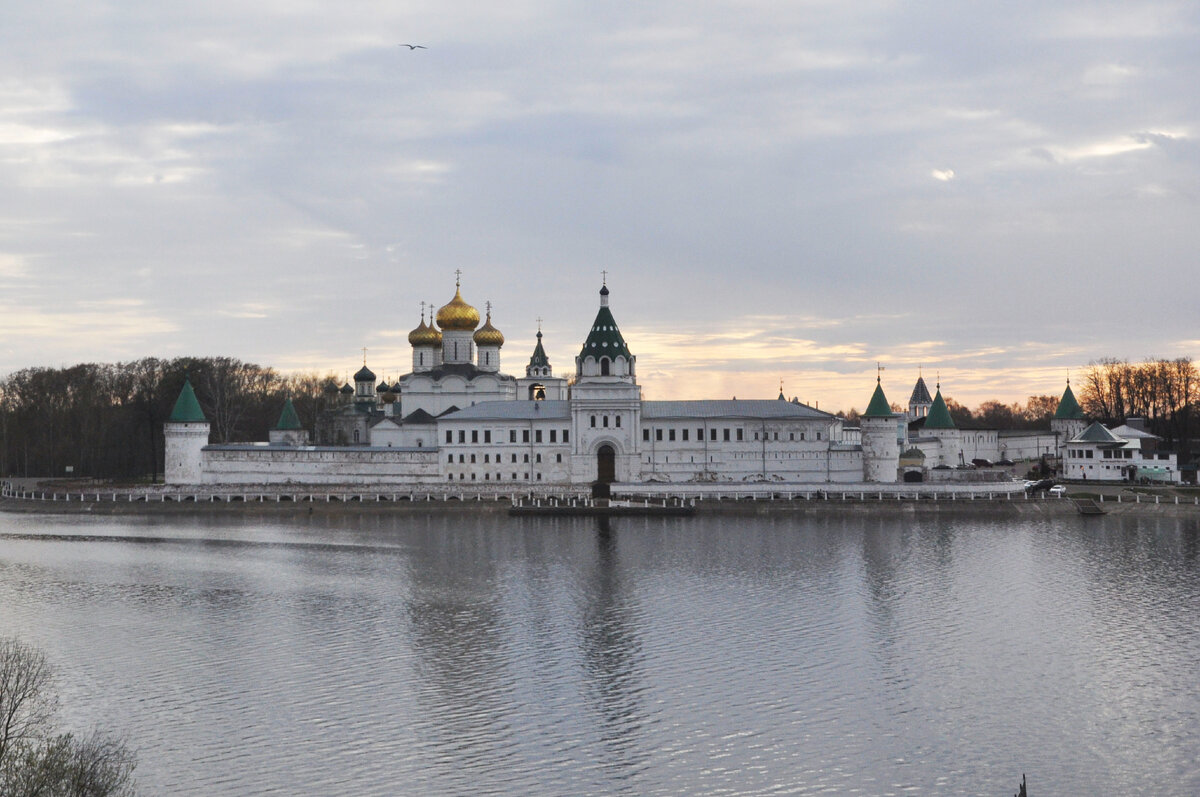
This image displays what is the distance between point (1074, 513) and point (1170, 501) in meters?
3.95

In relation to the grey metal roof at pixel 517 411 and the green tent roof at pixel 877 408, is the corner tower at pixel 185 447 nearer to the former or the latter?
the grey metal roof at pixel 517 411

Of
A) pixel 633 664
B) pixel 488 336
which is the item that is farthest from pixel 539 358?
pixel 633 664

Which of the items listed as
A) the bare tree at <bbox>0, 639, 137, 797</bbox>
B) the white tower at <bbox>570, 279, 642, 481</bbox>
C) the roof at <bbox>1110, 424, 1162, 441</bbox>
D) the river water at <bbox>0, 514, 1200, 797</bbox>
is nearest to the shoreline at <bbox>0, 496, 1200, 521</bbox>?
the white tower at <bbox>570, 279, 642, 481</bbox>

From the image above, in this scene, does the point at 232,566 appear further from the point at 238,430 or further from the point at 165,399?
the point at 238,430

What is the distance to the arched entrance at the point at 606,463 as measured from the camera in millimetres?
54281

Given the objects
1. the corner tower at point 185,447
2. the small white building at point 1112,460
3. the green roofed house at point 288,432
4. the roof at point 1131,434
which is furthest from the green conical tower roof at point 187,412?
the roof at point 1131,434

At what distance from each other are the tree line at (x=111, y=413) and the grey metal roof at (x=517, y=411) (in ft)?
50.1

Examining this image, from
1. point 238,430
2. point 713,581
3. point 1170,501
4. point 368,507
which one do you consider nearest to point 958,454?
point 1170,501

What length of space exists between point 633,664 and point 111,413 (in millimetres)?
52820

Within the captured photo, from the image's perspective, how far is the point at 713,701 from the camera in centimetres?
1973

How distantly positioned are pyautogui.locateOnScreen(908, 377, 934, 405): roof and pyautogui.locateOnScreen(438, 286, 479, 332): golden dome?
2875 cm

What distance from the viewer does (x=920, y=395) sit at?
260 feet

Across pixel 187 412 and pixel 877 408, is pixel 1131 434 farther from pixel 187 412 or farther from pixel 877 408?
pixel 187 412

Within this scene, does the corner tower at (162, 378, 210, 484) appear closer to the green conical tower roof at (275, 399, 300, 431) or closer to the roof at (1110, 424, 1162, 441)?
the green conical tower roof at (275, 399, 300, 431)
